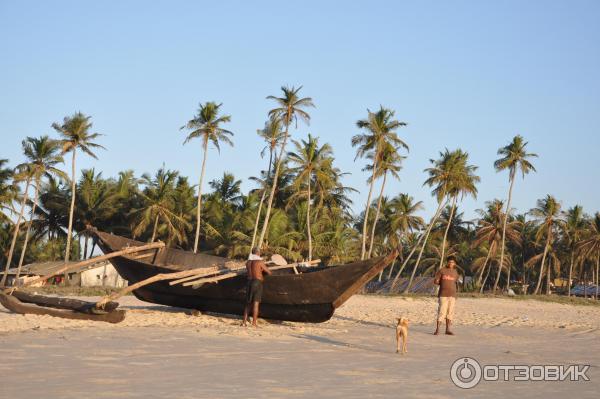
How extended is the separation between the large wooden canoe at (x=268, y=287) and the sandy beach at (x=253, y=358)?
38 centimetres

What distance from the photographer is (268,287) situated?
11250mm

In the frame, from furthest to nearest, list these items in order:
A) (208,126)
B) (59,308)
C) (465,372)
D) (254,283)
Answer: (208,126) → (59,308) → (254,283) → (465,372)

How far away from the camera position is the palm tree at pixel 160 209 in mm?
36094

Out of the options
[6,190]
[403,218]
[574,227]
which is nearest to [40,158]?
[6,190]

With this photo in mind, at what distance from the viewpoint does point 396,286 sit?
1881 inches

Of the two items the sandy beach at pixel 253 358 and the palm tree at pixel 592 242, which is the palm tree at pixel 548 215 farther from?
the sandy beach at pixel 253 358

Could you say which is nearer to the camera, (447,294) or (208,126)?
(447,294)

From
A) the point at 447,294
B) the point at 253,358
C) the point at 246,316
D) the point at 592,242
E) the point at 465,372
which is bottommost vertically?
the point at 253,358

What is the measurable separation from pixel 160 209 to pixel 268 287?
26.0 metres

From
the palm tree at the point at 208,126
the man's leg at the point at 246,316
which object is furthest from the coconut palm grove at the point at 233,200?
the man's leg at the point at 246,316

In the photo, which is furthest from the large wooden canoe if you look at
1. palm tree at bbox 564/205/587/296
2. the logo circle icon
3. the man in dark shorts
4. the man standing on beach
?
palm tree at bbox 564/205/587/296

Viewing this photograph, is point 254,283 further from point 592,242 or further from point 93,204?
point 592,242

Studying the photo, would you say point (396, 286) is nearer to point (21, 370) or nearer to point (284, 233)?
point (284, 233)

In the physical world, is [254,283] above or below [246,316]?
above
